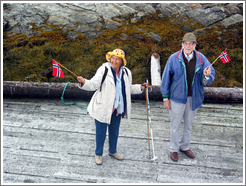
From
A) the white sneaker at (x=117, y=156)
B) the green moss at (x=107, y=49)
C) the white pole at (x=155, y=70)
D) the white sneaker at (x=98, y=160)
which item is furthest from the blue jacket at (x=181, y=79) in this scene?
the green moss at (x=107, y=49)

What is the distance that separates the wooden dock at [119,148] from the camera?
348 centimetres

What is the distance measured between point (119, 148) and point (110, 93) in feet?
4.20

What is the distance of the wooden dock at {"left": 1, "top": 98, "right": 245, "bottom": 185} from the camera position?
3477mm

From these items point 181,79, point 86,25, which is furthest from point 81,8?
point 181,79

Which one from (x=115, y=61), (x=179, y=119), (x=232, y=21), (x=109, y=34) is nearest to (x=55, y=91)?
(x=115, y=61)

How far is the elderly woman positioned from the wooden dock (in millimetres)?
486

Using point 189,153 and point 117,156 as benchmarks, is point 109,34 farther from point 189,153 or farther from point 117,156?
point 189,153

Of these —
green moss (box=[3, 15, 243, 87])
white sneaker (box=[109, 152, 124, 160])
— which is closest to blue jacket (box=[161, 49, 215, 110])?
white sneaker (box=[109, 152, 124, 160])

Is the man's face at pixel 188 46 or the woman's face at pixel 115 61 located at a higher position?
the man's face at pixel 188 46

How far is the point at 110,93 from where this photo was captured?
3.52 metres

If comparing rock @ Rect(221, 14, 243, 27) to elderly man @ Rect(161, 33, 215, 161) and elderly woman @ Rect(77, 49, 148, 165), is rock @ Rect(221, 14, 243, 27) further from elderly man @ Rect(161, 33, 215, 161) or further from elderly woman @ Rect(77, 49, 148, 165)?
elderly woman @ Rect(77, 49, 148, 165)

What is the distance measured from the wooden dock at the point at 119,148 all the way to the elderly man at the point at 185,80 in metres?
0.49

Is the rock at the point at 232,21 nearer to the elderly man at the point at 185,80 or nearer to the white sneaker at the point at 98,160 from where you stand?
the elderly man at the point at 185,80

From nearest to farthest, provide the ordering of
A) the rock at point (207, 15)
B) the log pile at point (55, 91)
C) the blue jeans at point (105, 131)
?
the blue jeans at point (105, 131)
the log pile at point (55, 91)
the rock at point (207, 15)
